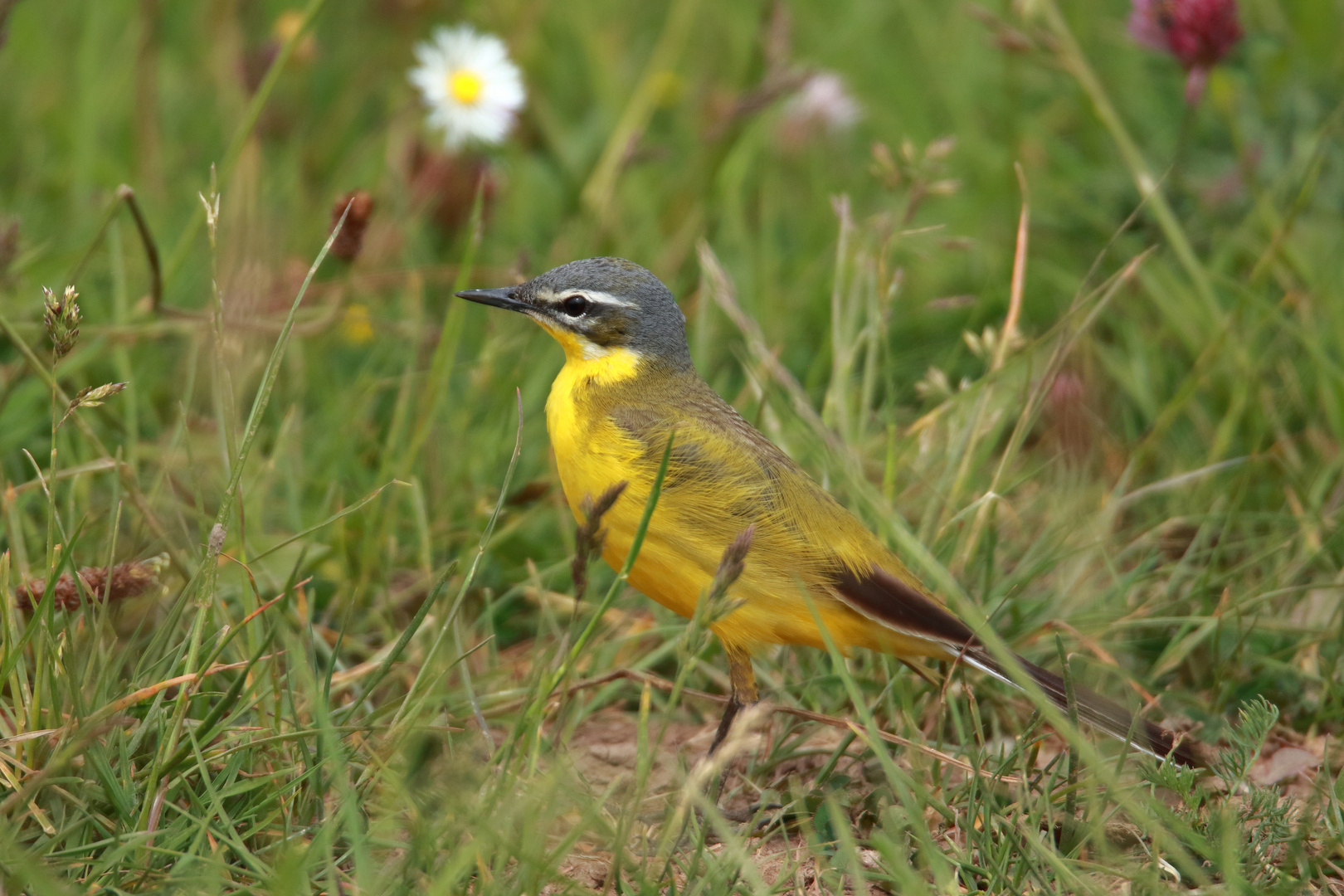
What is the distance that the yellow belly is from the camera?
12.1 feet

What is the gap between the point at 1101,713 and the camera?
3.49m

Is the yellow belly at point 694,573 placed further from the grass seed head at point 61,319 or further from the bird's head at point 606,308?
the grass seed head at point 61,319

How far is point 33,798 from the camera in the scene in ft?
9.54

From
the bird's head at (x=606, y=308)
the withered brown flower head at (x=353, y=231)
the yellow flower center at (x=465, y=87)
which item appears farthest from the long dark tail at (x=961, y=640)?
the yellow flower center at (x=465, y=87)

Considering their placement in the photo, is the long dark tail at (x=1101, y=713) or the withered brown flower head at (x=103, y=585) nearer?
the withered brown flower head at (x=103, y=585)

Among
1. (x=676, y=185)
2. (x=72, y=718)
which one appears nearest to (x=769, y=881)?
(x=72, y=718)

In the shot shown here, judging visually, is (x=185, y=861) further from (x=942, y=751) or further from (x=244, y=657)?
(x=942, y=751)

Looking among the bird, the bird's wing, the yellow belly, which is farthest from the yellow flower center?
the yellow belly

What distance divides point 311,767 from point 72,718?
54cm

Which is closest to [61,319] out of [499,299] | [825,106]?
[499,299]

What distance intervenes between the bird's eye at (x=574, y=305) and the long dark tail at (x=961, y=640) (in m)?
1.27

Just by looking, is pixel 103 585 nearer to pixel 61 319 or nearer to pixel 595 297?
pixel 61 319

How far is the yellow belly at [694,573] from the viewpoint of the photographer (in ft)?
12.1

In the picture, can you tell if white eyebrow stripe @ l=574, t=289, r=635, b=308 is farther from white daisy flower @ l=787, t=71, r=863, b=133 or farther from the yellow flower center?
white daisy flower @ l=787, t=71, r=863, b=133
